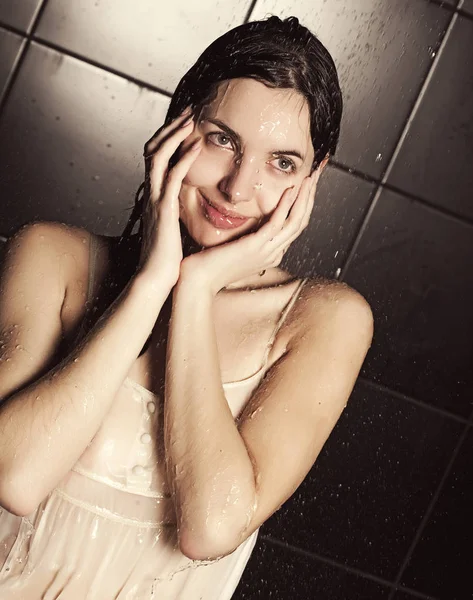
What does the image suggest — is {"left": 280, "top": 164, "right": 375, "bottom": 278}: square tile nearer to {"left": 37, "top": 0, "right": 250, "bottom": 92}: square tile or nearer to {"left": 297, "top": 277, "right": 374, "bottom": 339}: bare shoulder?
{"left": 37, "top": 0, "right": 250, "bottom": 92}: square tile

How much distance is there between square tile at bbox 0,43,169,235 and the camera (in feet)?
6.21

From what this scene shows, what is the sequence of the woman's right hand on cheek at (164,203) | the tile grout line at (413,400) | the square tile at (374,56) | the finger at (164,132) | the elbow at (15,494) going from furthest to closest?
1. the tile grout line at (413,400)
2. the square tile at (374,56)
3. the finger at (164,132)
4. the woman's right hand on cheek at (164,203)
5. the elbow at (15,494)

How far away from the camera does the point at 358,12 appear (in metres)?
1.93

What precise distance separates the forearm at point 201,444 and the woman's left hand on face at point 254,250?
57 mm

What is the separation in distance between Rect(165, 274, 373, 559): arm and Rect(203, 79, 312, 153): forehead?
0.26m

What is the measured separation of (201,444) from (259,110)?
500mm

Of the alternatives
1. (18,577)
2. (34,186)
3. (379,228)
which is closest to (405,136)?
(379,228)

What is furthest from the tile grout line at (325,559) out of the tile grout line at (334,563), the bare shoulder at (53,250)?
the bare shoulder at (53,250)

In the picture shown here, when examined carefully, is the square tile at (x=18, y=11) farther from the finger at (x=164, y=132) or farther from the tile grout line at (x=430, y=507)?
the tile grout line at (x=430, y=507)

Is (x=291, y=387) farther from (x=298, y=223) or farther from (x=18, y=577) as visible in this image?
(x=18, y=577)

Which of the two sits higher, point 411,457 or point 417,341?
point 417,341

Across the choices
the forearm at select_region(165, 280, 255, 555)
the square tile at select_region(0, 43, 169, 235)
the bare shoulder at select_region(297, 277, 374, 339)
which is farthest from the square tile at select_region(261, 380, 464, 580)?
the forearm at select_region(165, 280, 255, 555)

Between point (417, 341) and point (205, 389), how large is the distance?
50.1 inches

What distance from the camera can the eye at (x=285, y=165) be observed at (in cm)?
120
